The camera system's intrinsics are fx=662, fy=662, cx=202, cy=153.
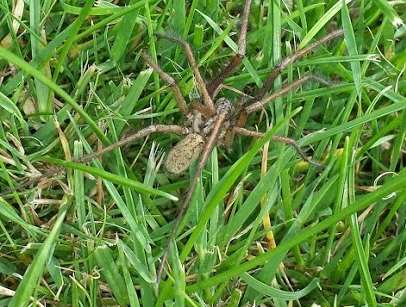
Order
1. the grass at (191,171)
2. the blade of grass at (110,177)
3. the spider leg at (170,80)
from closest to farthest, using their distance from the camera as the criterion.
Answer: the blade of grass at (110,177) → the grass at (191,171) → the spider leg at (170,80)

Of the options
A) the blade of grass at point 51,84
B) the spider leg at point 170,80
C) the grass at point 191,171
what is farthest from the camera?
the spider leg at point 170,80

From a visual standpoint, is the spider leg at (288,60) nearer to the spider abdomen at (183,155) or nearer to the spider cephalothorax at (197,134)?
the spider cephalothorax at (197,134)

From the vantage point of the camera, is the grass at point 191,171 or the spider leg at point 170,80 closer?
the grass at point 191,171

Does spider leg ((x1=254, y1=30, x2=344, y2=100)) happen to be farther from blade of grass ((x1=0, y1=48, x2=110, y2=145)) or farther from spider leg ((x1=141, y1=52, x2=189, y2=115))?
blade of grass ((x1=0, y1=48, x2=110, y2=145))

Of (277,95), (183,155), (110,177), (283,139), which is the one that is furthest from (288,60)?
(110,177)

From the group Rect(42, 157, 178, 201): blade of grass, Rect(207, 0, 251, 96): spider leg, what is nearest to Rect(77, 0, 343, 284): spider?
Rect(207, 0, 251, 96): spider leg

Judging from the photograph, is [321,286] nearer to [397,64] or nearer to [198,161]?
[198,161]

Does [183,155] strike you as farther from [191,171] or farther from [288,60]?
[288,60]

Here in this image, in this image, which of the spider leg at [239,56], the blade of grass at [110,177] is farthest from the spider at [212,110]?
the blade of grass at [110,177]
